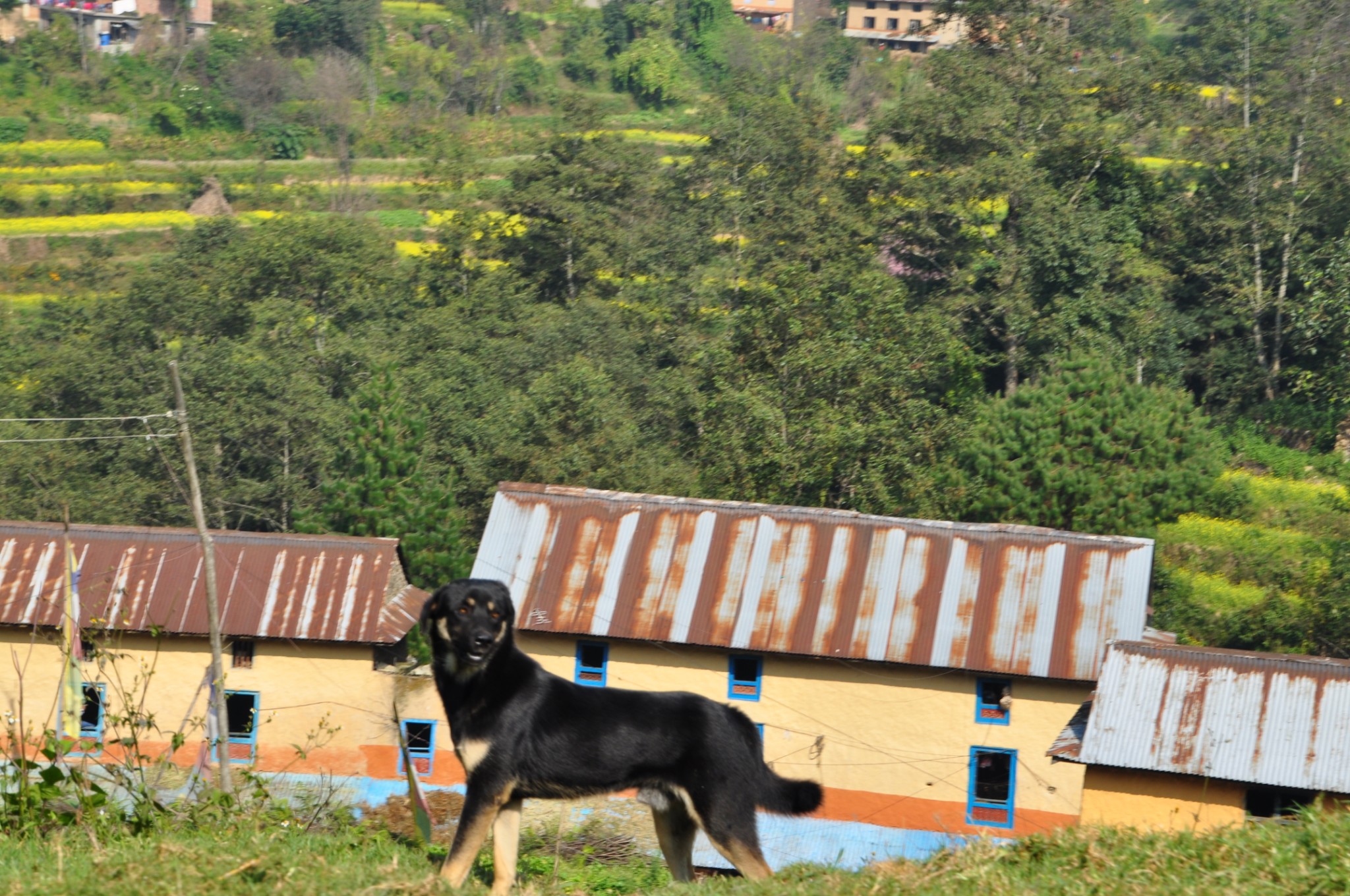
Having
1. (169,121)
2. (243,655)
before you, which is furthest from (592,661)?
(169,121)

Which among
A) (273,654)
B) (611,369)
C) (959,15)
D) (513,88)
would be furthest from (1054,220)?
(513,88)

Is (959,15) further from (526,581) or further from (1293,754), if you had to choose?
(1293,754)

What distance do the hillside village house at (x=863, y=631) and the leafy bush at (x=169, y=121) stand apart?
61614 millimetres

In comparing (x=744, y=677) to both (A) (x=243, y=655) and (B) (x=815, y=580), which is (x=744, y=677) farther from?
(A) (x=243, y=655)

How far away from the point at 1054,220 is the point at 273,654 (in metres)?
28.6

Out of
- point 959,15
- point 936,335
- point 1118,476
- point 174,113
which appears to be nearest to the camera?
point 1118,476

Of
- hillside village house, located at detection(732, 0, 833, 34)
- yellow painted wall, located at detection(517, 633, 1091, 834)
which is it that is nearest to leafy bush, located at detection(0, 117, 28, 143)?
hillside village house, located at detection(732, 0, 833, 34)

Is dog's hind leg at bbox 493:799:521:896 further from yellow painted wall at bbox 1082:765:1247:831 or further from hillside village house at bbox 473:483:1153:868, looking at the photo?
hillside village house at bbox 473:483:1153:868

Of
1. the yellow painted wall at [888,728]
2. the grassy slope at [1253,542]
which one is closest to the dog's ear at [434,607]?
the yellow painted wall at [888,728]

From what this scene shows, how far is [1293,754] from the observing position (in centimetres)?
1566

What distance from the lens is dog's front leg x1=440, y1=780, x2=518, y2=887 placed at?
7.38 metres

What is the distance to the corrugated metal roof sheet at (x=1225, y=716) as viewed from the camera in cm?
1555

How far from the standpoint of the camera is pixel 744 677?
72.7 ft

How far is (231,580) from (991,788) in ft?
39.7
